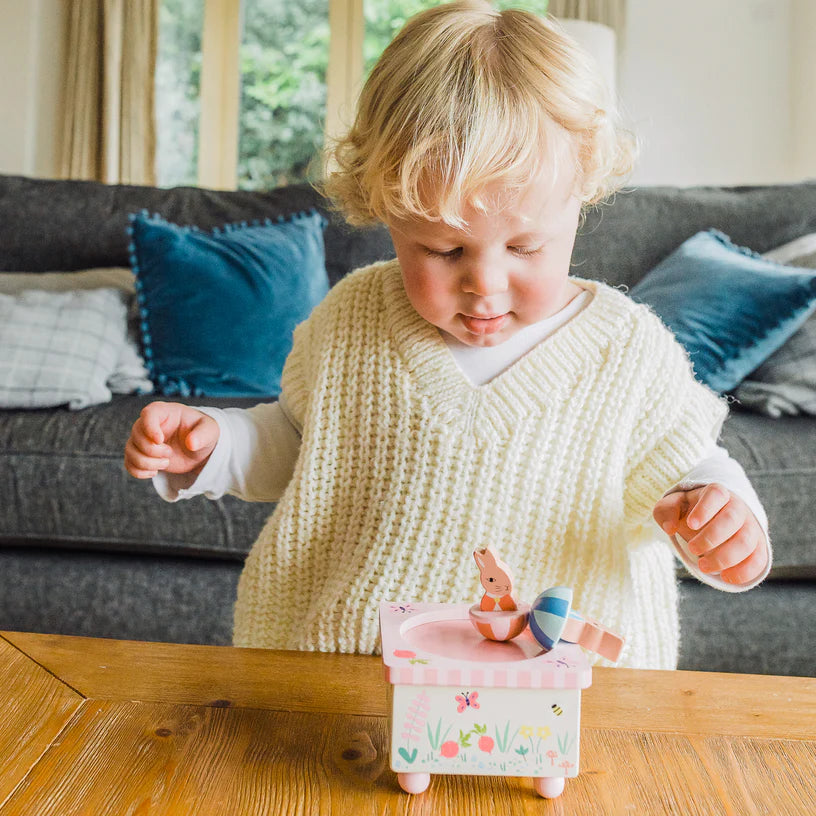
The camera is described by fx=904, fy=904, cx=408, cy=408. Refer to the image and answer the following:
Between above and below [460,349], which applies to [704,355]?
below

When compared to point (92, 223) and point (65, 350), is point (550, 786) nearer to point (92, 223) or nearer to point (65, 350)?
point (65, 350)

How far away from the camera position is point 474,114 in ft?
2.28

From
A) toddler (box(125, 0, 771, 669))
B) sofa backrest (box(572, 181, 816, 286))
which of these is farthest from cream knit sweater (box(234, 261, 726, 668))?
sofa backrest (box(572, 181, 816, 286))

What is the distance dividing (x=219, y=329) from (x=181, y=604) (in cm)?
61

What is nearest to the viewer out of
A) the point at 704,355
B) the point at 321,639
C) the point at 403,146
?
the point at 403,146

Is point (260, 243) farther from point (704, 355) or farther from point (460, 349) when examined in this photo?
point (460, 349)

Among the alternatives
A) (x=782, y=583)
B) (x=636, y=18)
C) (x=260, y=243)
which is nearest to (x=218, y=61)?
(x=636, y=18)

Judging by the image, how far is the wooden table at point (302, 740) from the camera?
0.48 m

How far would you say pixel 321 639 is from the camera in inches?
32.8

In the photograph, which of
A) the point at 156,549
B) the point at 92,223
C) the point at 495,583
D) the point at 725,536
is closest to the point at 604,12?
Result: the point at 92,223

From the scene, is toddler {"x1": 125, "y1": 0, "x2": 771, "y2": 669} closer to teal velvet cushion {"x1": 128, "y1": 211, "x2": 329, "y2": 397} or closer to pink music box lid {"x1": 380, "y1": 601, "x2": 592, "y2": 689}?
pink music box lid {"x1": 380, "y1": 601, "x2": 592, "y2": 689}

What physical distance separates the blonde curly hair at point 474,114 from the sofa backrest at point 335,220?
4.18 feet

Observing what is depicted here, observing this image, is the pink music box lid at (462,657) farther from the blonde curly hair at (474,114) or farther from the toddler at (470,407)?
the blonde curly hair at (474,114)

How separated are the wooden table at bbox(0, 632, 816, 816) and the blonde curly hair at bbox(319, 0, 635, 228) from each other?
37 centimetres
